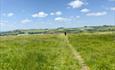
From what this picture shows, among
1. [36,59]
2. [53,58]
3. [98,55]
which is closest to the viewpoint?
[36,59]

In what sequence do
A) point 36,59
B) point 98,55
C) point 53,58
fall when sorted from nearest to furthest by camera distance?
point 36,59
point 53,58
point 98,55

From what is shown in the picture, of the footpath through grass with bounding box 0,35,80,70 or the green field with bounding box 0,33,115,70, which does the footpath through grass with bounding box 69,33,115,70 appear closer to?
the green field with bounding box 0,33,115,70

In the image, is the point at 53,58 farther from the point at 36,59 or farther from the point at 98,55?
the point at 98,55

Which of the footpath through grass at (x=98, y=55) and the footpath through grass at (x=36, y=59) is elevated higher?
the footpath through grass at (x=36, y=59)

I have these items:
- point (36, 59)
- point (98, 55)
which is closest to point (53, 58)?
point (36, 59)

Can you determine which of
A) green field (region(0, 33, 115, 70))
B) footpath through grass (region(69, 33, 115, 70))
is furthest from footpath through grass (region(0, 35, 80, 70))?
footpath through grass (region(69, 33, 115, 70))

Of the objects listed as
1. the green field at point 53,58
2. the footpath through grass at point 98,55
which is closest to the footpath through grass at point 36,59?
the green field at point 53,58

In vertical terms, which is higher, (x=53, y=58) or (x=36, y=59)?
(x=36, y=59)

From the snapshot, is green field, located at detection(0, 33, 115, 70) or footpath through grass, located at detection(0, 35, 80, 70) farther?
green field, located at detection(0, 33, 115, 70)

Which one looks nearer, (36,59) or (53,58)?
(36,59)

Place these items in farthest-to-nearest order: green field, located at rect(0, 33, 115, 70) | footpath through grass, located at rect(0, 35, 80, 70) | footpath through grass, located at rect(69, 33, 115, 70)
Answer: footpath through grass, located at rect(69, 33, 115, 70), green field, located at rect(0, 33, 115, 70), footpath through grass, located at rect(0, 35, 80, 70)

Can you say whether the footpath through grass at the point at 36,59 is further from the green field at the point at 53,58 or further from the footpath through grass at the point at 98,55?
the footpath through grass at the point at 98,55

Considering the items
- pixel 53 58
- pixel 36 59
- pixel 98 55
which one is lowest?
pixel 98 55

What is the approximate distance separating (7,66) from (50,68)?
3539 mm
